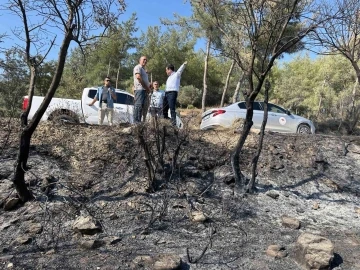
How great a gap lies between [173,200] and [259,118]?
7.13 meters

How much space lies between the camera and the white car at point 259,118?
11781mm

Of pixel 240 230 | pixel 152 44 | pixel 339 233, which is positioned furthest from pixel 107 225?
pixel 152 44

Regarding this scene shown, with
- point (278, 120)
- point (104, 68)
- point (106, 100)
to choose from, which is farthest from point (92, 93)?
point (104, 68)

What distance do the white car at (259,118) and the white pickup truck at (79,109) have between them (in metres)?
2.80

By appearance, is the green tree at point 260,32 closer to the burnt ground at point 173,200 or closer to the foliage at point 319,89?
the burnt ground at point 173,200

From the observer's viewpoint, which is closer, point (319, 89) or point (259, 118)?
A: point (259, 118)

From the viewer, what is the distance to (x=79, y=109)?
10742 millimetres

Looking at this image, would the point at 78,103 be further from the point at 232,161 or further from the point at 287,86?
the point at 287,86

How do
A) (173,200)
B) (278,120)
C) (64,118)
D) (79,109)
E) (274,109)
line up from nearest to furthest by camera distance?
(173,200) → (64,118) → (79,109) → (278,120) → (274,109)

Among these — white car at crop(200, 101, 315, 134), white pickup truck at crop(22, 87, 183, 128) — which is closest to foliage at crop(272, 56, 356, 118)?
white car at crop(200, 101, 315, 134)

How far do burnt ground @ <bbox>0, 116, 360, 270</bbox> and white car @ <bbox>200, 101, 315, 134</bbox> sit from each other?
2.42 meters

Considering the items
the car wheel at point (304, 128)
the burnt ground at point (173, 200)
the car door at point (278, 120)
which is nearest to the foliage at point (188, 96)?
the car door at point (278, 120)

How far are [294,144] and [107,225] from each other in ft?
18.3

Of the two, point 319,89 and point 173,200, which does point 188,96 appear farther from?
point 173,200
